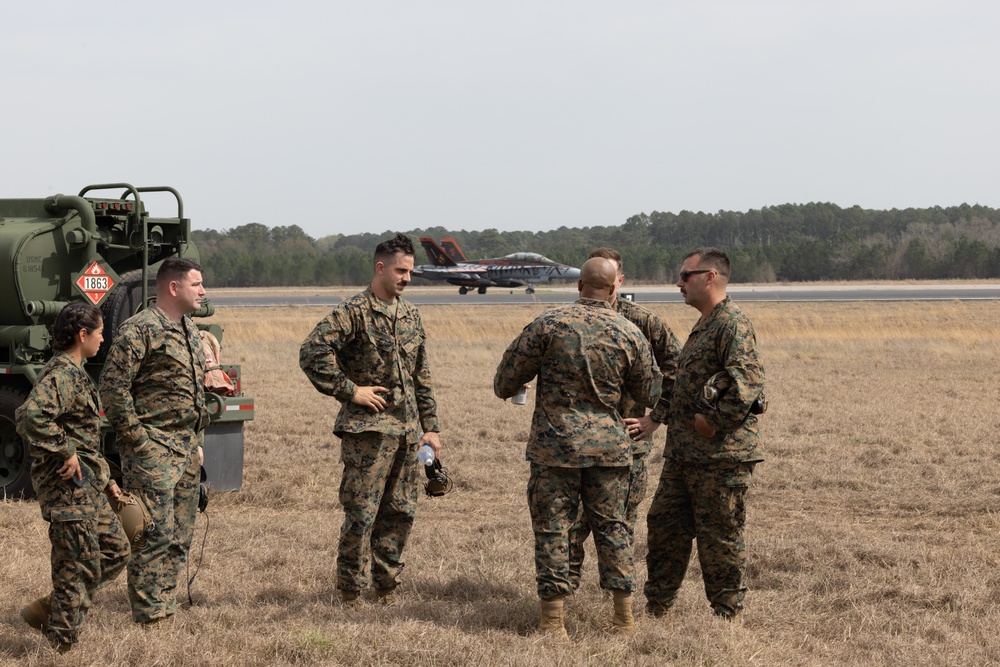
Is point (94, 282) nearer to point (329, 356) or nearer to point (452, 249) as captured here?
point (329, 356)

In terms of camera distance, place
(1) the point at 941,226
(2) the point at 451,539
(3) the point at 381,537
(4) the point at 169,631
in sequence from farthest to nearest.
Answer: (1) the point at 941,226, (2) the point at 451,539, (3) the point at 381,537, (4) the point at 169,631

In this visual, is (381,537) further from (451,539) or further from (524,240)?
(524,240)

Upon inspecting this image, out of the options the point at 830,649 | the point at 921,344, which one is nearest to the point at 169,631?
A: the point at 830,649

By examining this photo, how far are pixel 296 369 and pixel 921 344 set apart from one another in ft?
44.6

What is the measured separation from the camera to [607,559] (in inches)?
208

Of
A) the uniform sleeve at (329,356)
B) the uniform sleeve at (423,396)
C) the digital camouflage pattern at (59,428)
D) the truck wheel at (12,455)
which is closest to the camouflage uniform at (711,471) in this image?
the uniform sleeve at (423,396)

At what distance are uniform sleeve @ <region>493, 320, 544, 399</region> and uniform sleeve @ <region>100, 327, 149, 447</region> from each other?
1.65m

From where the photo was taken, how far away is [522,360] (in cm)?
540

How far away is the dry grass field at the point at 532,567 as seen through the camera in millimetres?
5062

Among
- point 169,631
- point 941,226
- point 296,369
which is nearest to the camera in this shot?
point 169,631

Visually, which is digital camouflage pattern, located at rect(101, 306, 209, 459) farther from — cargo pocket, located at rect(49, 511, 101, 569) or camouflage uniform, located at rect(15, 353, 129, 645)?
cargo pocket, located at rect(49, 511, 101, 569)

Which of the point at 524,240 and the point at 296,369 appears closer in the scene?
the point at 296,369

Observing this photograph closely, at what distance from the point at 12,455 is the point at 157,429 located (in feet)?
14.4

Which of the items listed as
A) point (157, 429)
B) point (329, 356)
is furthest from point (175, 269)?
point (329, 356)
